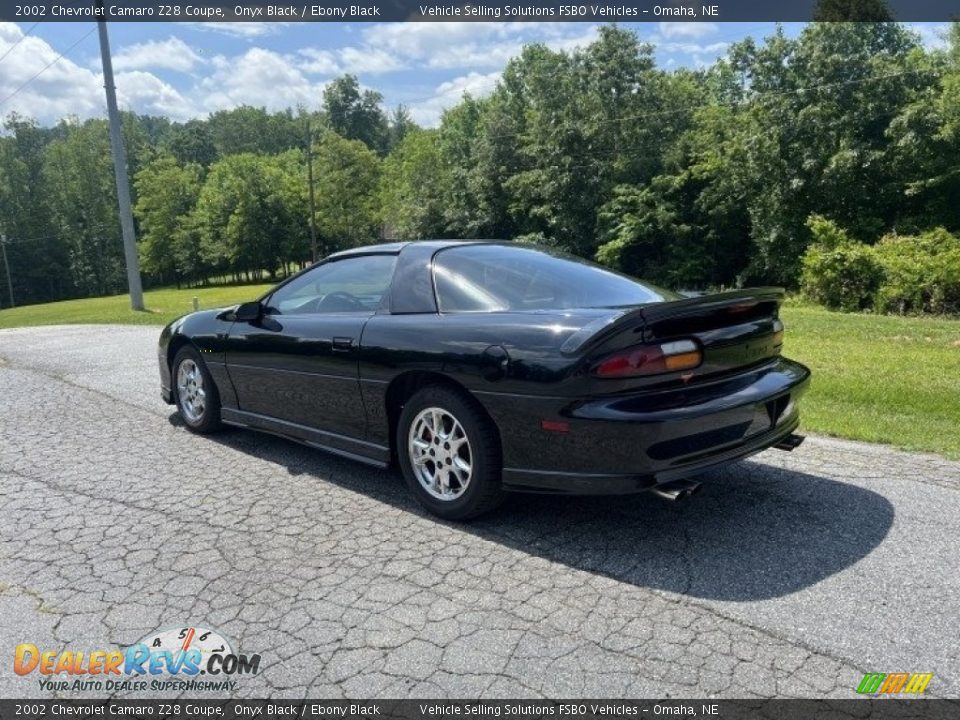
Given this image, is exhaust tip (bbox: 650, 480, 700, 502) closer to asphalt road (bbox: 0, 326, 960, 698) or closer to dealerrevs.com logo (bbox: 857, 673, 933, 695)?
asphalt road (bbox: 0, 326, 960, 698)

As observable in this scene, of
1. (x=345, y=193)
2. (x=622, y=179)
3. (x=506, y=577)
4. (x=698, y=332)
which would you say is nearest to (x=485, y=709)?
(x=506, y=577)

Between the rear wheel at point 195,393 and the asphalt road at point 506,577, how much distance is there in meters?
0.74

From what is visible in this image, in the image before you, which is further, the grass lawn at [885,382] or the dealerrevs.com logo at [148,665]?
the grass lawn at [885,382]

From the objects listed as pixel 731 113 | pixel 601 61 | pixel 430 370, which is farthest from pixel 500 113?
pixel 430 370

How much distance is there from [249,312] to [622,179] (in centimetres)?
3702

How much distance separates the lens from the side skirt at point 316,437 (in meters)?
4.05

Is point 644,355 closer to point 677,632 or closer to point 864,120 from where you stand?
point 677,632

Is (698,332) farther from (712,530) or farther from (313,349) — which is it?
(313,349)

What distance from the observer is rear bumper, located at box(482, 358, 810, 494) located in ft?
10.0

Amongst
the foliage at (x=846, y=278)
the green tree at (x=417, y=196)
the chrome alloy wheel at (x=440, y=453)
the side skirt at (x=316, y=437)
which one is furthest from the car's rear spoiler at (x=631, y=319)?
the green tree at (x=417, y=196)

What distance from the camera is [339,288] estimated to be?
4594 mm

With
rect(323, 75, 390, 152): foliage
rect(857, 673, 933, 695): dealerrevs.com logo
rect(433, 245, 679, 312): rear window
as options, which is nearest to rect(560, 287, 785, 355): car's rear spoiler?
rect(433, 245, 679, 312): rear window

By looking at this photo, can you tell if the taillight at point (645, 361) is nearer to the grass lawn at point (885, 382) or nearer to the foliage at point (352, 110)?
the grass lawn at point (885, 382)

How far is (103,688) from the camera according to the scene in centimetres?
239
